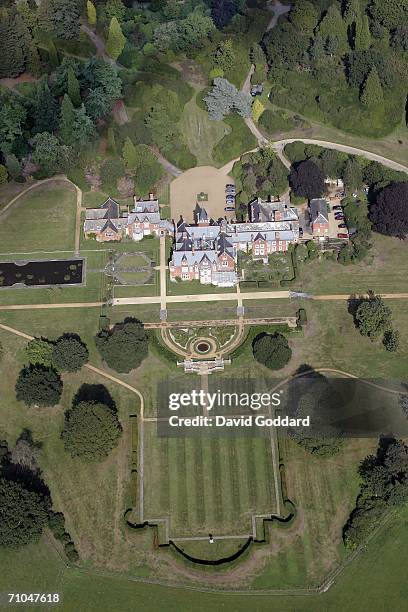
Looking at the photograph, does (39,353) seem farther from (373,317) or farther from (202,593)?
(373,317)

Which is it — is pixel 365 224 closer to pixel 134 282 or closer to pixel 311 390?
pixel 311 390

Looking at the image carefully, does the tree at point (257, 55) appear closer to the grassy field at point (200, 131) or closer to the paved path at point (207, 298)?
the grassy field at point (200, 131)

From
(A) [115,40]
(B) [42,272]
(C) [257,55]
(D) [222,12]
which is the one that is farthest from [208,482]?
(D) [222,12]

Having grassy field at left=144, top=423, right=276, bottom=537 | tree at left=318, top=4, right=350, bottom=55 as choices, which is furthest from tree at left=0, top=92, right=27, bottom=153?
tree at left=318, top=4, right=350, bottom=55

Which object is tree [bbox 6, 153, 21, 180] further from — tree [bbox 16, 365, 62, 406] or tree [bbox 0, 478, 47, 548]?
tree [bbox 0, 478, 47, 548]

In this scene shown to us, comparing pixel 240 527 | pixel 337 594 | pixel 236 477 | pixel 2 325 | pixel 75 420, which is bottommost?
pixel 337 594

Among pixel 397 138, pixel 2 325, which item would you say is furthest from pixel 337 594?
pixel 397 138
